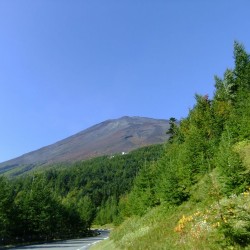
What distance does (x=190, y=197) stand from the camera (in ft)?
94.8

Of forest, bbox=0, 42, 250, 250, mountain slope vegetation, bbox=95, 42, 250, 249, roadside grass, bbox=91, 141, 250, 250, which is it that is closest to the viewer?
roadside grass, bbox=91, 141, 250, 250

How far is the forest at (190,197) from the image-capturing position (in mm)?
15916

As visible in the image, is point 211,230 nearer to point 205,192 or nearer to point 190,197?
point 205,192

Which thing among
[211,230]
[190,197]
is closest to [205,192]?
[190,197]

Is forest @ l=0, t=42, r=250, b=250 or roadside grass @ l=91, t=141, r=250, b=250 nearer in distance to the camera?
roadside grass @ l=91, t=141, r=250, b=250

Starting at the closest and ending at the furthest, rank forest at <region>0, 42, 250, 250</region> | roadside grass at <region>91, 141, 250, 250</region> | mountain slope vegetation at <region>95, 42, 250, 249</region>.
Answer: roadside grass at <region>91, 141, 250, 250</region> → mountain slope vegetation at <region>95, 42, 250, 249</region> → forest at <region>0, 42, 250, 250</region>

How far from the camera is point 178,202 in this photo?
95.1ft

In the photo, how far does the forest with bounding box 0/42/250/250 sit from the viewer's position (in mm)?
15916

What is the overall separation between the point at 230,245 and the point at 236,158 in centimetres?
1100

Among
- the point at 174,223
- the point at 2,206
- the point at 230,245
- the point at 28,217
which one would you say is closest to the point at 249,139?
the point at 174,223

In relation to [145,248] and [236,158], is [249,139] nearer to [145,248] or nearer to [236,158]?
[236,158]

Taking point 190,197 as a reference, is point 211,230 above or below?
below

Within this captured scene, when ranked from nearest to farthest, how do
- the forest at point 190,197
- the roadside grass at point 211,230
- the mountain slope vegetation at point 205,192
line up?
the roadside grass at point 211,230 < the mountain slope vegetation at point 205,192 < the forest at point 190,197

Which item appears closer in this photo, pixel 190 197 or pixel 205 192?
pixel 205 192
